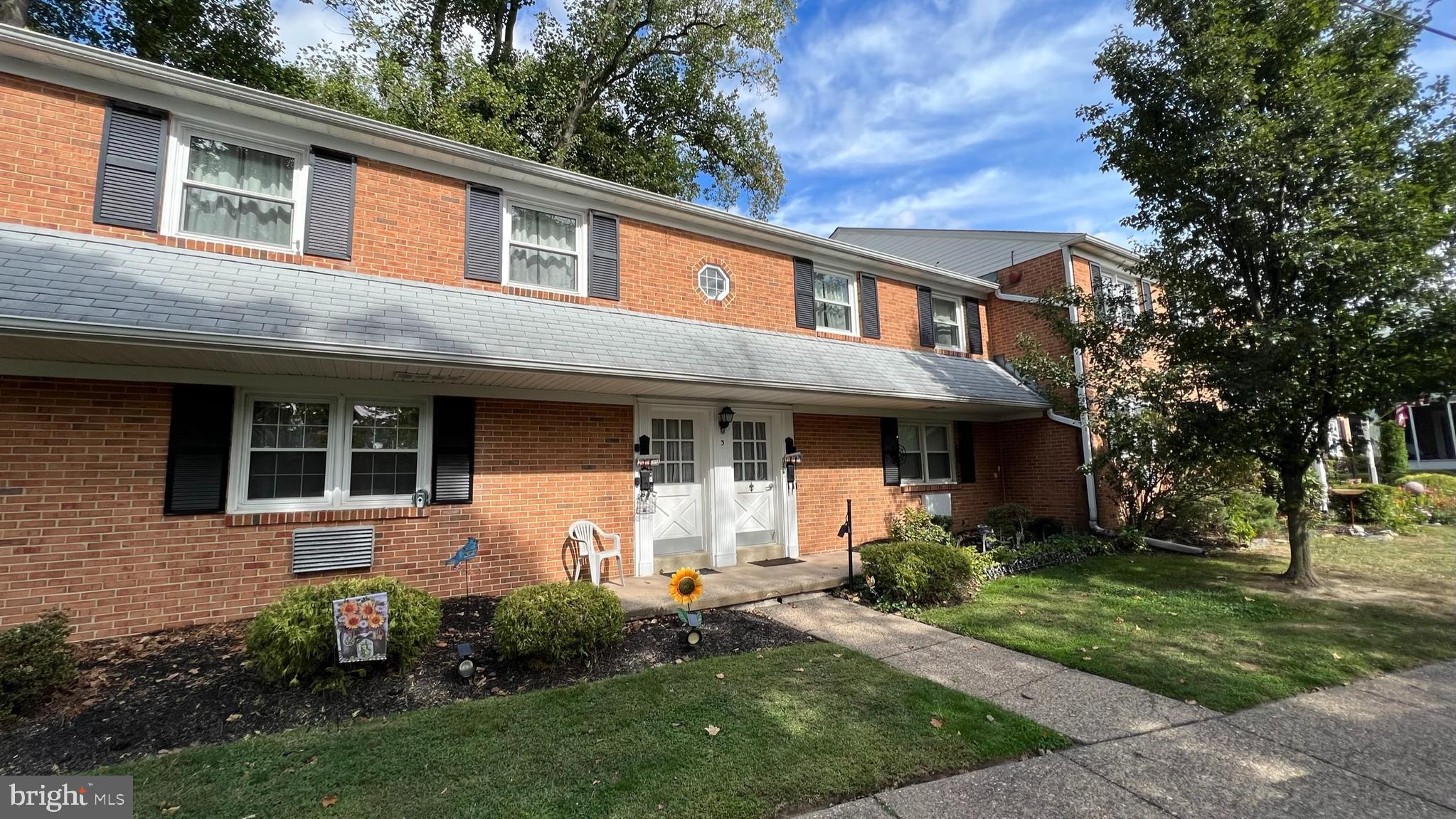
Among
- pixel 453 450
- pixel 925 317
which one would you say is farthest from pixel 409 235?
pixel 925 317

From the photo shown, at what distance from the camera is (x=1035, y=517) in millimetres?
10891

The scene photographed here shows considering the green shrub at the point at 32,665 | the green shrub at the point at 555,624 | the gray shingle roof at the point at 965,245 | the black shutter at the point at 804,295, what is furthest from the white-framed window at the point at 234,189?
the gray shingle roof at the point at 965,245

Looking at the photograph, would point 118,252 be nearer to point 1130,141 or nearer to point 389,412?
point 389,412

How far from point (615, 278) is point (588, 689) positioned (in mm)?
5414

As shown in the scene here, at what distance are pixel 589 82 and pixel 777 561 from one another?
15017 millimetres

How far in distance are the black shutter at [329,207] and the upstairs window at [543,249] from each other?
1720 mm

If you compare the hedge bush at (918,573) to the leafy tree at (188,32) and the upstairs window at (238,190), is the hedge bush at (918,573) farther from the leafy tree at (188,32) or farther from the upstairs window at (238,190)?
the leafy tree at (188,32)

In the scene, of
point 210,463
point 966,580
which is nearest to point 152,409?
point 210,463

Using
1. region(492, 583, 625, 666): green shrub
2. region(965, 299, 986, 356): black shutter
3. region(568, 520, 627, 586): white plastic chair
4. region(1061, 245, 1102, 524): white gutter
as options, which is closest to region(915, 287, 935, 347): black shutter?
region(965, 299, 986, 356): black shutter

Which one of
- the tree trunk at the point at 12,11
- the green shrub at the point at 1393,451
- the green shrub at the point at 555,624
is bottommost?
the green shrub at the point at 555,624

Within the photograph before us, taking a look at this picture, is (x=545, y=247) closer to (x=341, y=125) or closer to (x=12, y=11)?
(x=341, y=125)

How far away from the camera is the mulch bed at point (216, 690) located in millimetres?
3617

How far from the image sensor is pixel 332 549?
6.15m

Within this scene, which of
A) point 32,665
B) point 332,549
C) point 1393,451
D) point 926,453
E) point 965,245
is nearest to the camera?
point 32,665
